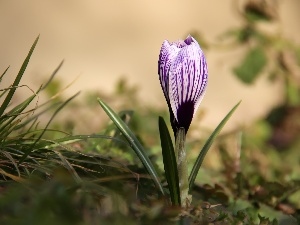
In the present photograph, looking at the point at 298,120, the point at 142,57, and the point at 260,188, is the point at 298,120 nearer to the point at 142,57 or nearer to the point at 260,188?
the point at 142,57

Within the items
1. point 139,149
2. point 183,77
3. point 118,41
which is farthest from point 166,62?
point 118,41

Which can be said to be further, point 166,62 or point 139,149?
point 139,149

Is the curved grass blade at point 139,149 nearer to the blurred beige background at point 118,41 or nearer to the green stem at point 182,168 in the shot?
the green stem at point 182,168

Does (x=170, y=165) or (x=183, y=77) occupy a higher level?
(x=183, y=77)

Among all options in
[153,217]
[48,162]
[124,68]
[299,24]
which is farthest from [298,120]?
[153,217]

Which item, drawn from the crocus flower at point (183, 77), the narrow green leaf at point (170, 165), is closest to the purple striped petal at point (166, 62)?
the crocus flower at point (183, 77)

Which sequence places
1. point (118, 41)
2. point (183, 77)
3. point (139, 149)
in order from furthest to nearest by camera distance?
point (118, 41) < point (139, 149) < point (183, 77)

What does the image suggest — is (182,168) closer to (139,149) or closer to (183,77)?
(139,149)
